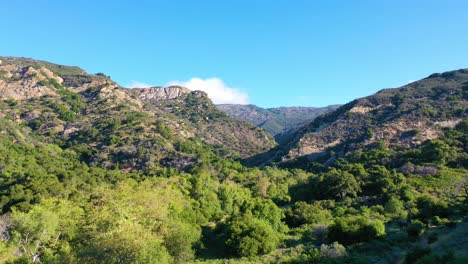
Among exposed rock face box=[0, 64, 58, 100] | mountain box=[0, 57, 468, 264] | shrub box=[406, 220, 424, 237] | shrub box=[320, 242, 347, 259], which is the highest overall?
exposed rock face box=[0, 64, 58, 100]

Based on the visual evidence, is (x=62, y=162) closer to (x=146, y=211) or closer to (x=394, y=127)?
(x=146, y=211)

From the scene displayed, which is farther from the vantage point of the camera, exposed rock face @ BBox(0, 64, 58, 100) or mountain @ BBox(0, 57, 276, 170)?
exposed rock face @ BBox(0, 64, 58, 100)

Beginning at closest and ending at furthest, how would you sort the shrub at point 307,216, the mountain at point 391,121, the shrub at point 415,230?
the shrub at point 415,230 → the shrub at point 307,216 → the mountain at point 391,121

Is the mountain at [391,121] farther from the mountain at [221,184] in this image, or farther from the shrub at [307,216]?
the shrub at [307,216]

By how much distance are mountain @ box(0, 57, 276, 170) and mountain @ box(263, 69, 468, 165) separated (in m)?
38.6

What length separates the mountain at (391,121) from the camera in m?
116

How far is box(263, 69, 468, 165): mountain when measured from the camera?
381ft

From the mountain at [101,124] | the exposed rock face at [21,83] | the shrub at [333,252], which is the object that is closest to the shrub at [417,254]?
the shrub at [333,252]

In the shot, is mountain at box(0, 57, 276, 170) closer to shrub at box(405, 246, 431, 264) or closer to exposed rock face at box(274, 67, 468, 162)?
exposed rock face at box(274, 67, 468, 162)

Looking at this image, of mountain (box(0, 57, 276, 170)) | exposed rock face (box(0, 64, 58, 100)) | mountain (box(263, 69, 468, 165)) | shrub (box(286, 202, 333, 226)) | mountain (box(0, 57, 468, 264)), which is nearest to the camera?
mountain (box(0, 57, 468, 264))

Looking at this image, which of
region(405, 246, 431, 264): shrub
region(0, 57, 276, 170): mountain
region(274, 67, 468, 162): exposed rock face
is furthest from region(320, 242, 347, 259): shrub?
region(0, 57, 276, 170): mountain

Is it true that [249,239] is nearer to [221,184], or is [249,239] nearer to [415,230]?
[415,230]

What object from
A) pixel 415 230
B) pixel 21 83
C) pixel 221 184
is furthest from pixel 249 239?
pixel 21 83

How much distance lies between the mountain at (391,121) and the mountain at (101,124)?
38.6m
